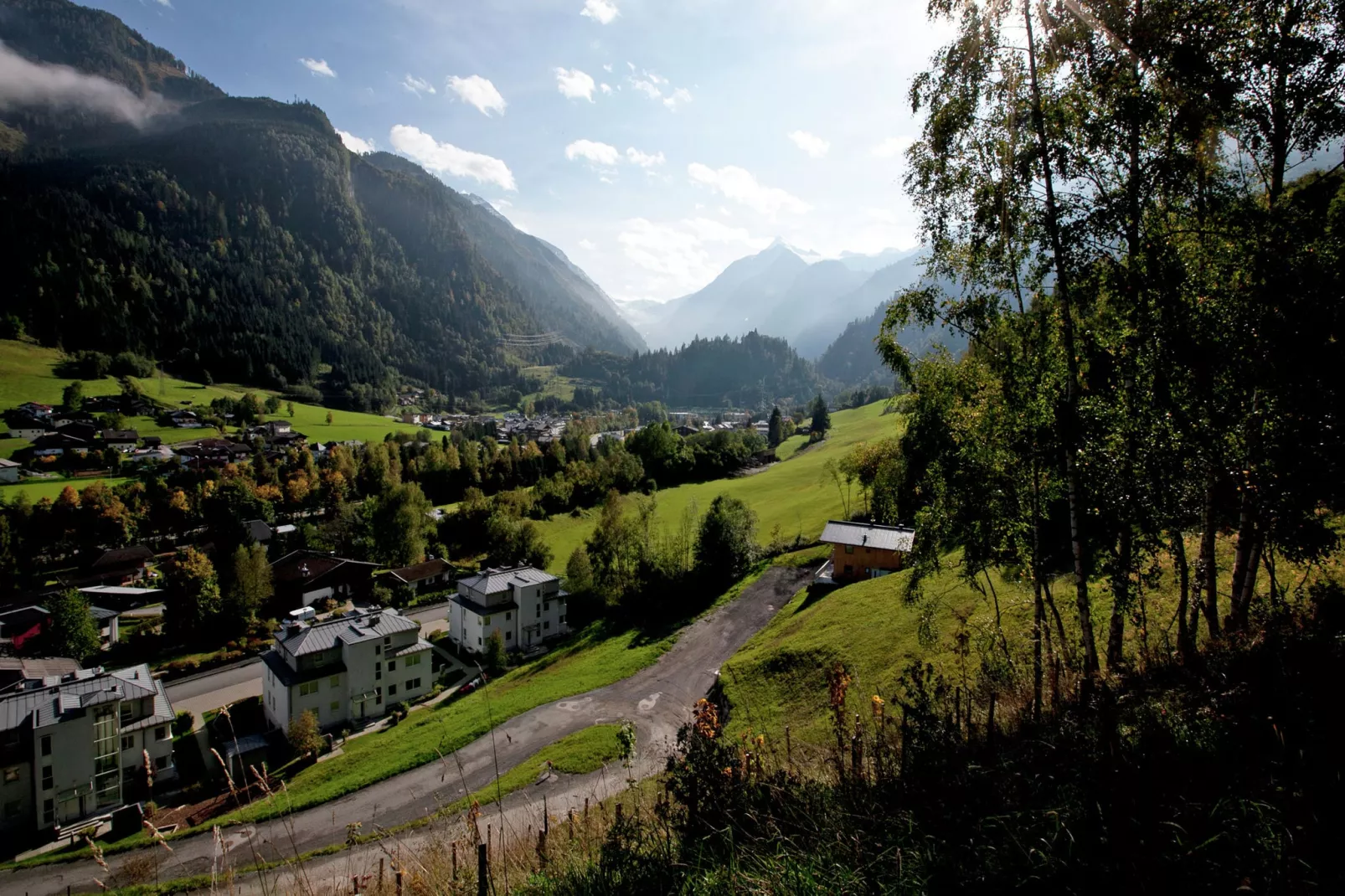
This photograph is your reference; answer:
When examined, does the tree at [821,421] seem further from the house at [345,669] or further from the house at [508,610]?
the house at [345,669]

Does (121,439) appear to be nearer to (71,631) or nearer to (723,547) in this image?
(71,631)

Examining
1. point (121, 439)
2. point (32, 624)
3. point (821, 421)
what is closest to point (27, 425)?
point (121, 439)

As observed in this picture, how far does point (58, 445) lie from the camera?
82562 mm

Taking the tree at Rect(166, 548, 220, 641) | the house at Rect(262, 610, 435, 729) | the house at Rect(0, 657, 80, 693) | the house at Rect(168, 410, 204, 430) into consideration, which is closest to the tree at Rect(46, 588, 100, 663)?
the house at Rect(0, 657, 80, 693)

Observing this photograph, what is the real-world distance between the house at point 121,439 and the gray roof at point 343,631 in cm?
7745

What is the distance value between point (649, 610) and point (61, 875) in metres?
28.7

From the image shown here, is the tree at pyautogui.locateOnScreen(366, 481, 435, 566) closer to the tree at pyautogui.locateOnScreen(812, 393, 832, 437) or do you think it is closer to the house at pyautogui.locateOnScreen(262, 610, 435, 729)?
the house at pyautogui.locateOnScreen(262, 610, 435, 729)

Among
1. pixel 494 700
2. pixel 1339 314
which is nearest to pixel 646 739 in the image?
pixel 494 700

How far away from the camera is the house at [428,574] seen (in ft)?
175

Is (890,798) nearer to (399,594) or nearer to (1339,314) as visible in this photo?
(1339,314)

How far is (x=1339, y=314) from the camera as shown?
5895 millimetres

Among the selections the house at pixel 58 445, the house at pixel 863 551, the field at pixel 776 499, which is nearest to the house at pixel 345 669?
the field at pixel 776 499

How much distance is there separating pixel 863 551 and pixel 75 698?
39.2 m

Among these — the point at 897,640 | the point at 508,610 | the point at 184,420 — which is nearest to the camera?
the point at 897,640
